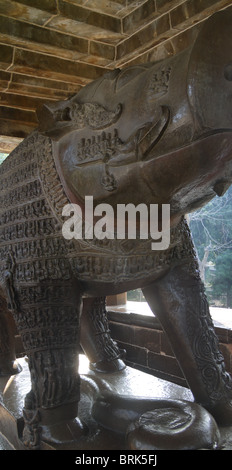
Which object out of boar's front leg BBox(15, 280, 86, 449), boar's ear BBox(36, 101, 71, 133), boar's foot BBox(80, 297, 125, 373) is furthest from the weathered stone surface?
boar's front leg BBox(15, 280, 86, 449)

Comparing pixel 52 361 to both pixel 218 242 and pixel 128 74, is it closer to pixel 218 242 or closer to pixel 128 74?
pixel 128 74

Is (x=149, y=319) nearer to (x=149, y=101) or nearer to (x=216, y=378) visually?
(x=216, y=378)

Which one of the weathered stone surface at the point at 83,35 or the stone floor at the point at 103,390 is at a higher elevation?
the weathered stone surface at the point at 83,35

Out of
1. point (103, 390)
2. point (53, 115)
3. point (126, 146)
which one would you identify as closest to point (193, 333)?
point (103, 390)

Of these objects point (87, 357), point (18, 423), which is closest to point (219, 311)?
point (87, 357)

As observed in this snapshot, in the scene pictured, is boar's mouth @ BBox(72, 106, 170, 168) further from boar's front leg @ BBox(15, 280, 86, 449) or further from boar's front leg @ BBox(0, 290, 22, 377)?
boar's front leg @ BBox(0, 290, 22, 377)

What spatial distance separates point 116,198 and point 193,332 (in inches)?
23.7

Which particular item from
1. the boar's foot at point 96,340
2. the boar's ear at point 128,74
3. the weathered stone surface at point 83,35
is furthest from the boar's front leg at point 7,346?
the weathered stone surface at point 83,35

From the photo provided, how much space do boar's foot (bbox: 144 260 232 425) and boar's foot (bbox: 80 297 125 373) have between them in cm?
60

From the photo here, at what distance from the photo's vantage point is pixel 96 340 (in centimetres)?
199

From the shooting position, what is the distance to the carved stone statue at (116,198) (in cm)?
90

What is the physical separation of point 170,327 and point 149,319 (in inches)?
43.0

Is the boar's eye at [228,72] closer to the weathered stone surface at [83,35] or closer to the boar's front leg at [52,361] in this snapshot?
the boar's front leg at [52,361]

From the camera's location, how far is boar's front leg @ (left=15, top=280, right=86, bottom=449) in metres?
1.25
